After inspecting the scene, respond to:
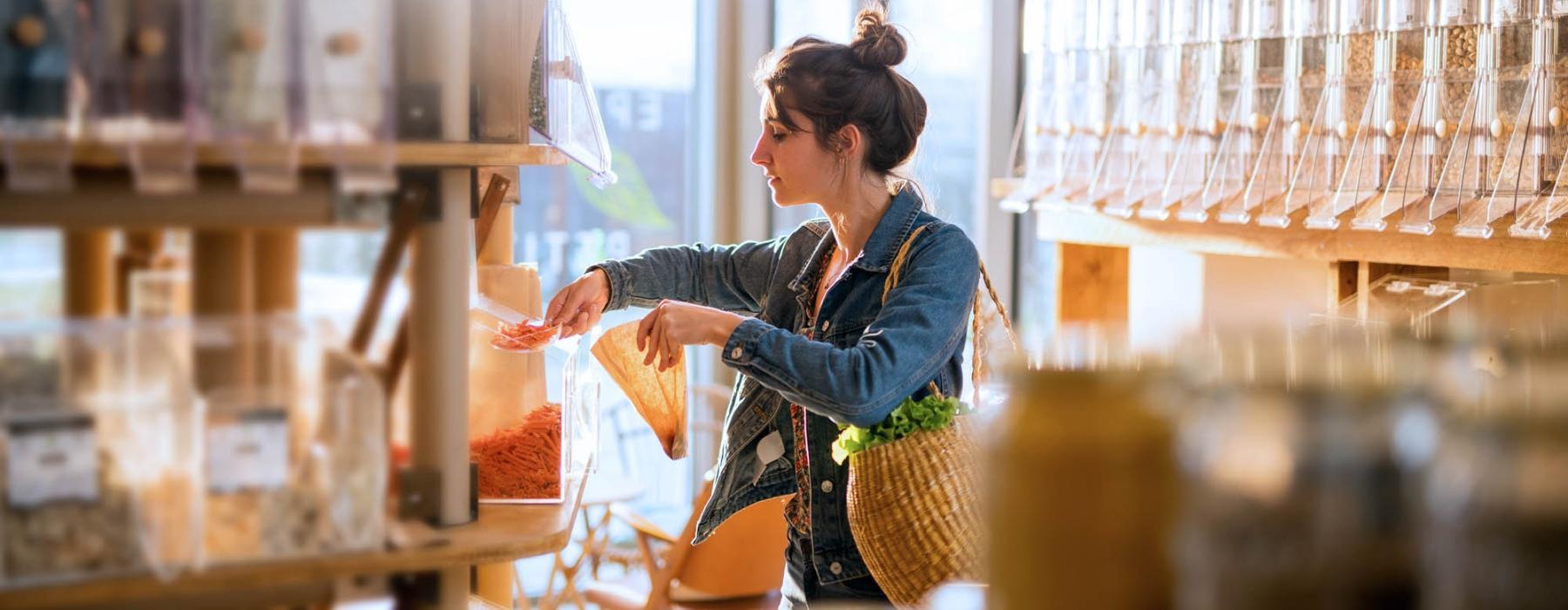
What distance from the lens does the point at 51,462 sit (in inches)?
42.4

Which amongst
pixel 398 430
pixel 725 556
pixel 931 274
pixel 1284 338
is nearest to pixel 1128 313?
pixel 725 556

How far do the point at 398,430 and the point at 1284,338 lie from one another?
845 millimetres

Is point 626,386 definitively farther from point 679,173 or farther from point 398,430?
point 679,173

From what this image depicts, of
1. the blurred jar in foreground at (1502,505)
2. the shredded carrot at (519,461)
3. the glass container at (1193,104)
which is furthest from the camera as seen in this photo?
the glass container at (1193,104)

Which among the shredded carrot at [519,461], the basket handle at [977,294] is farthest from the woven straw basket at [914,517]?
the shredded carrot at [519,461]

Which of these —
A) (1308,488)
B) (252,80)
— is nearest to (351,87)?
(252,80)

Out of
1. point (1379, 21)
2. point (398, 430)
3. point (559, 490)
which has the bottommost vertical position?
point (559, 490)

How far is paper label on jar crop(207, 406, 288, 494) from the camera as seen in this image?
1.12m

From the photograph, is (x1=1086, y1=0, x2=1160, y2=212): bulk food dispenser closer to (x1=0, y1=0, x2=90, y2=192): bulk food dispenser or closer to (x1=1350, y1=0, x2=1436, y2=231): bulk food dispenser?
(x1=1350, y1=0, x2=1436, y2=231): bulk food dispenser

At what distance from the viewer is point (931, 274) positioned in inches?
78.4

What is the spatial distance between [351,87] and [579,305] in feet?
2.85

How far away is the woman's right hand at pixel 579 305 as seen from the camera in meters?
1.97

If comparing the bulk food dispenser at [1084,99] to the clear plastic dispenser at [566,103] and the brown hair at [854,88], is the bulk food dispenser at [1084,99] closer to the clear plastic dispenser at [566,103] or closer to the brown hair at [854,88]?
the brown hair at [854,88]

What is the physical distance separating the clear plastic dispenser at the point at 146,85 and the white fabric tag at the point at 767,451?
3.96 feet
